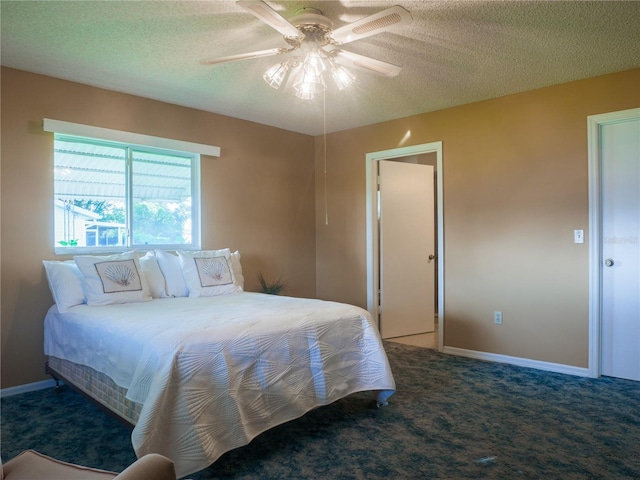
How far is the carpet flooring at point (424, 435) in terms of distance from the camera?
6.59 ft

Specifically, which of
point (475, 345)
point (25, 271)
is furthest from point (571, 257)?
point (25, 271)

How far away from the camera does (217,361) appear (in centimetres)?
195

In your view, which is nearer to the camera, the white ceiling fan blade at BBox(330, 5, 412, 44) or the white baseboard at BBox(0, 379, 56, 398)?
the white ceiling fan blade at BBox(330, 5, 412, 44)

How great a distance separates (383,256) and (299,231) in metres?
1.04

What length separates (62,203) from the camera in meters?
3.29

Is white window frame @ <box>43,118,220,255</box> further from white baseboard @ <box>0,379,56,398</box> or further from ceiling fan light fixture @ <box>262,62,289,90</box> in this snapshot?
ceiling fan light fixture @ <box>262,62,289,90</box>

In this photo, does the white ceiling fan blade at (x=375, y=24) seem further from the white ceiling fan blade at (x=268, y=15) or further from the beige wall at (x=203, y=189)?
the beige wall at (x=203, y=189)

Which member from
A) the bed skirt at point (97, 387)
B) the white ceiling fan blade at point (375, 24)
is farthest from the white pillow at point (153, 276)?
the white ceiling fan blade at point (375, 24)

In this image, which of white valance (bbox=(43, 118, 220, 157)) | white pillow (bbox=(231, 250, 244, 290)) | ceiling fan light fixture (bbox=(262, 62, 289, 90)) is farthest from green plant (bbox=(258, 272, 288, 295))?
ceiling fan light fixture (bbox=(262, 62, 289, 90))

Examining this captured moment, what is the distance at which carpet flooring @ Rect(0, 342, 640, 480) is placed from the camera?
6.59ft

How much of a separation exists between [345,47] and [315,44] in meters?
0.43

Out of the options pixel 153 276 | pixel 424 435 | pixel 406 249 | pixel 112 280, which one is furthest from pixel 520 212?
pixel 112 280

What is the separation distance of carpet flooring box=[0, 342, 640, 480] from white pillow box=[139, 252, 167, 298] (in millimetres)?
905

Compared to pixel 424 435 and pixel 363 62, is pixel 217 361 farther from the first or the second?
pixel 363 62
